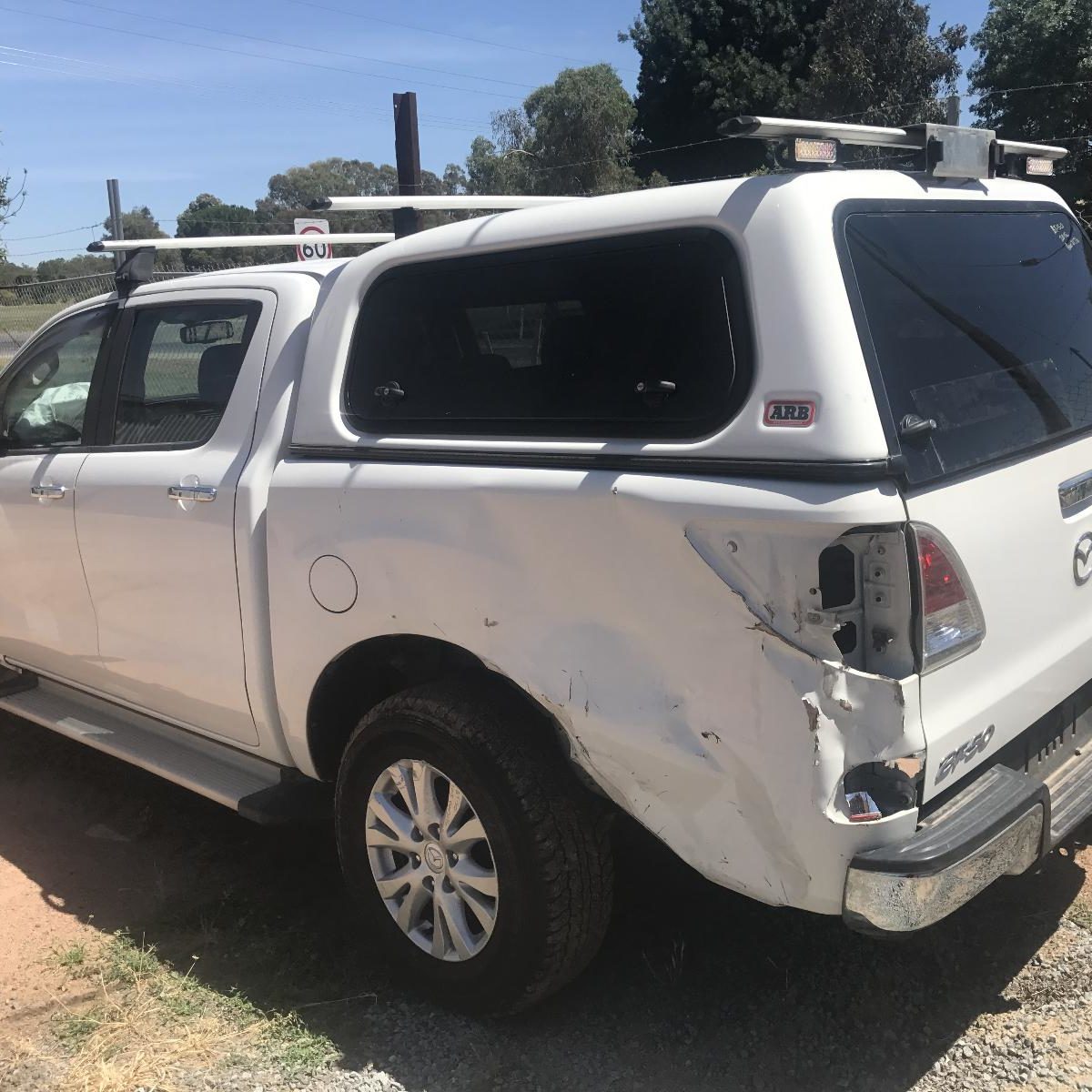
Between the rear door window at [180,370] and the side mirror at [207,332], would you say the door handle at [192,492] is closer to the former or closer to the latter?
the rear door window at [180,370]

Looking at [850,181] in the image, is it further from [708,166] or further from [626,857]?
[708,166]

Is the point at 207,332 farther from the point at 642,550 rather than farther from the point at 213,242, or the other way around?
the point at 642,550

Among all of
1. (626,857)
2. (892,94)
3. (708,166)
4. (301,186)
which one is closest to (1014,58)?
(892,94)

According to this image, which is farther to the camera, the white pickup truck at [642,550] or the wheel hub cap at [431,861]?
the wheel hub cap at [431,861]

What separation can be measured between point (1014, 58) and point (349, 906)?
30.8 m

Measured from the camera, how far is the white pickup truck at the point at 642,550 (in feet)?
7.00

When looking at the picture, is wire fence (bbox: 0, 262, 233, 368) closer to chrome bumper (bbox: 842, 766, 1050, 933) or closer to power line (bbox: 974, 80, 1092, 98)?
chrome bumper (bbox: 842, 766, 1050, 933)

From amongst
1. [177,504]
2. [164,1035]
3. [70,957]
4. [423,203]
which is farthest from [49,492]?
[164,1035]

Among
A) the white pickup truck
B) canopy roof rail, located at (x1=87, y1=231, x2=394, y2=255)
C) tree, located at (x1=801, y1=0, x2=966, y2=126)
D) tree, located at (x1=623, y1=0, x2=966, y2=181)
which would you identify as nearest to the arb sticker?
the white pickup truck

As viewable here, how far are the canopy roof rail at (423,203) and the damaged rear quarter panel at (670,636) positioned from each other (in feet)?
3.00

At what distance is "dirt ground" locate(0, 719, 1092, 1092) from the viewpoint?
269 centimetres

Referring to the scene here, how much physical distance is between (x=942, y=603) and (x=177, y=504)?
2359 millimetres

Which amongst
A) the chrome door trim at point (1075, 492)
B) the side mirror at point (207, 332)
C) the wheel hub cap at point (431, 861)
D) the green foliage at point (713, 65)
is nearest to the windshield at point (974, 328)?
the chrome door trim at point (1075, 492)

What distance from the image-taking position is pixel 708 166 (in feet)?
130
